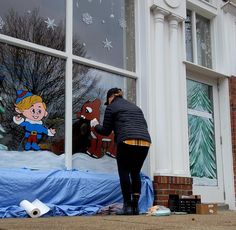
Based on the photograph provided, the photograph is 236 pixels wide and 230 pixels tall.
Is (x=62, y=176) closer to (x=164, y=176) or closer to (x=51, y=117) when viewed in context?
(x=51, y=117)

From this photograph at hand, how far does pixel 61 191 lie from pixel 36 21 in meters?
2.32

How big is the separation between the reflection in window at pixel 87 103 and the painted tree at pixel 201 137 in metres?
1.78

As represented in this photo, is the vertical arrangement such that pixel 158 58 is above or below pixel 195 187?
above

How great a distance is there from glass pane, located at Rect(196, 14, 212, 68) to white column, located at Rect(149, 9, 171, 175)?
1.43m

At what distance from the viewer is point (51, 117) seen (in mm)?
5797

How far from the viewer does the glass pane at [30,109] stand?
17.7 feet

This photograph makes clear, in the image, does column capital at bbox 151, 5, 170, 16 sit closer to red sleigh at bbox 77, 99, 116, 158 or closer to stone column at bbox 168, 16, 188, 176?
stone column at bbox 168, 16, 188, 176

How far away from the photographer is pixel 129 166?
5.22 metres

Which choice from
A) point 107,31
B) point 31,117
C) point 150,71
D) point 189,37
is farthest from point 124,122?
point 189,37

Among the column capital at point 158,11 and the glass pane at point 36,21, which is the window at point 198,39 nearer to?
the column capital at point 158,11

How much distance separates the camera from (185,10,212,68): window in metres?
7.87

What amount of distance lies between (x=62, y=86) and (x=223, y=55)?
350 centimetres

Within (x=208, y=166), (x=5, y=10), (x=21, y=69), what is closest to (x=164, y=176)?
(x=208, y=166)

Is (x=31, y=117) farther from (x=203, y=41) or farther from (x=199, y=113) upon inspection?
(x=203, y=41)
